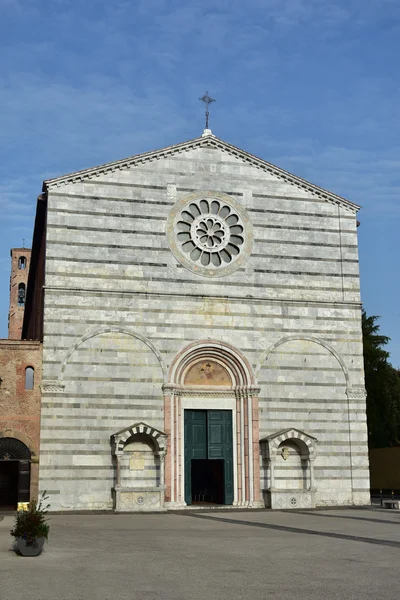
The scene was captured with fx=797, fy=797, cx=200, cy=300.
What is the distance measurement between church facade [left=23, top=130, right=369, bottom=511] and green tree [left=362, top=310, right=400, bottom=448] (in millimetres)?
14782

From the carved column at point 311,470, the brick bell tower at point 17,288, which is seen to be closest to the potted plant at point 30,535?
the carved column at point 311,470

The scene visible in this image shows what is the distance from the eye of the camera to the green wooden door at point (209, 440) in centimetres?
2802

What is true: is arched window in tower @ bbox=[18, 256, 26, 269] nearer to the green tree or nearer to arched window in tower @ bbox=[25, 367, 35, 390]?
the green tree

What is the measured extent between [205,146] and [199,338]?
24.8 ft

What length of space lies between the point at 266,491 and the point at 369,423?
1737cm

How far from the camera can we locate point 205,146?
30.5 m

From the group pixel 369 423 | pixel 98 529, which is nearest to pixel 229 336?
pixel 98 529

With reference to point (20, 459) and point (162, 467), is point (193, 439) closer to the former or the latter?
point (162, 467)

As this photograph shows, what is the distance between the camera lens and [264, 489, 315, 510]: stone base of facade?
27.4 metres

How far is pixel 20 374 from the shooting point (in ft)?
87.7

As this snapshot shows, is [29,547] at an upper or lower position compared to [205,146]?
lower

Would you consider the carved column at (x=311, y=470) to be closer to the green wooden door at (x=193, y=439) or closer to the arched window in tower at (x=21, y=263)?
the green wooden door at (x=193, y=439)

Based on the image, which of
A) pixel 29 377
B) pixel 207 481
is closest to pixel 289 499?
pixel 207 481

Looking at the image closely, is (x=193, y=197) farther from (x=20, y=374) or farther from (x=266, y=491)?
(x=266, y=491)
